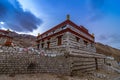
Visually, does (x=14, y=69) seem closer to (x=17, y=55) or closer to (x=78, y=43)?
(x=17, y=55)

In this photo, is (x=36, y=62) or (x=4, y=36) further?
(x=4, y=36)

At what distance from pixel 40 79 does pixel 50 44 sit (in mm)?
8051

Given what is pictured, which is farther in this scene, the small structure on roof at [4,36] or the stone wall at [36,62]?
the small structure on roof at [4,36]

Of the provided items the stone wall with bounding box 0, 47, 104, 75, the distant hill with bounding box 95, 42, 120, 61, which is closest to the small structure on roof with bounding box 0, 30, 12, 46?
the stone wall with bounding box 0, 47, 104, 75

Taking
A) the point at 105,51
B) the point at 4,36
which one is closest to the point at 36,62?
the point at 4,36

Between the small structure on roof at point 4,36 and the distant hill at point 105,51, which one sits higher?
the small structure on roof at point 4,36

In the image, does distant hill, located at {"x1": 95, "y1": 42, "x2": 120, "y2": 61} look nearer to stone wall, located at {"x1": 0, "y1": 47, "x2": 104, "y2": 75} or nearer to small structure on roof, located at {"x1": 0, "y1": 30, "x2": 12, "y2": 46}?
stone wall, located at {"x1": 0, "y1": 47, "x2": 104, "y2": 75}

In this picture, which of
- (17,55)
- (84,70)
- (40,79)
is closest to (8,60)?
(17,55)

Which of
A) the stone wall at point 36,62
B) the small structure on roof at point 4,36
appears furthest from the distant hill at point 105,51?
the small structure on roof at point 4,36

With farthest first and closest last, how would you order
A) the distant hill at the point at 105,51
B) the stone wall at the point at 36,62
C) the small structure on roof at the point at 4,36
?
1. the distant hill at the point at 105,51
2. the small structure on roof at the point at 4,36
3. the stone wall at the point at 36,62

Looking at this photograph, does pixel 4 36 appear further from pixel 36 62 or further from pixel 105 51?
pixel 105 51

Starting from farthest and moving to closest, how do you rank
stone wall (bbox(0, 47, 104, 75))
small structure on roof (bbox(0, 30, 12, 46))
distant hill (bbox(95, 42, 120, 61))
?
distant hill (bbox(95, 42, 120, 61)) < small structure on roof (bbox(0, 30, 12, 46)) < stone wall (bbox(0, 47, 104, 75))

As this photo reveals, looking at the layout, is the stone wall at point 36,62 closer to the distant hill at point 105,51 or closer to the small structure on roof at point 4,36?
the small structure on roof at point 4,36

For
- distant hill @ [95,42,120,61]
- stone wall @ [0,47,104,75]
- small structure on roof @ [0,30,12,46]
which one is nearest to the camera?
stone wall @ [0,47,104,75]
